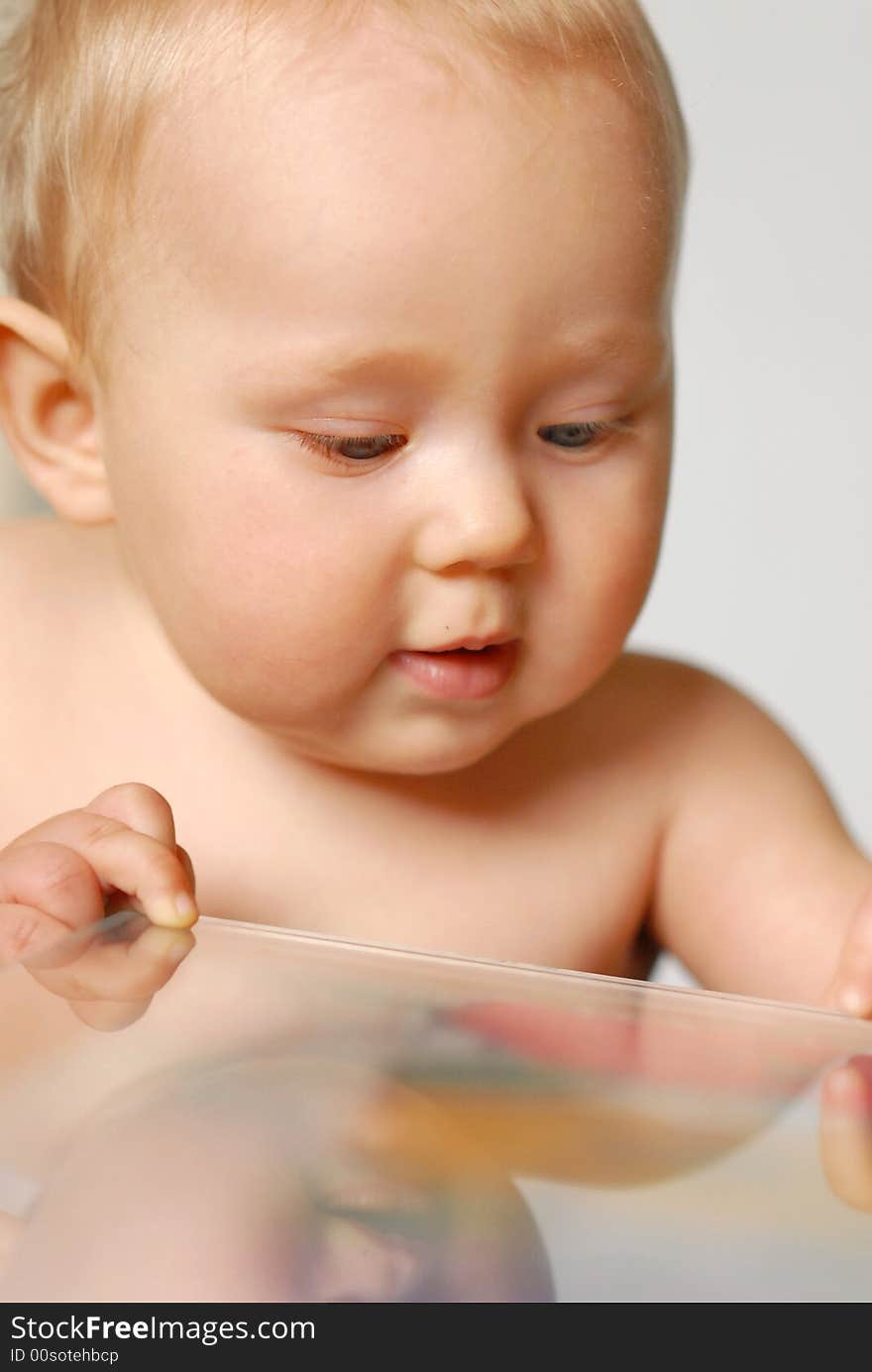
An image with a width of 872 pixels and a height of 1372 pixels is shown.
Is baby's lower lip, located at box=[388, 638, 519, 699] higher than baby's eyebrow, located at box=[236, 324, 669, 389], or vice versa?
baby's eyebrow, located at box=[236, 324, 669, 389]

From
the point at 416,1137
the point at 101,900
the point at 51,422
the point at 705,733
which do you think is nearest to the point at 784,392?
the point at 705,733

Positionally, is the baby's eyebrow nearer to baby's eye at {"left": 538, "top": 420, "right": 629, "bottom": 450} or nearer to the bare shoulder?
baby's eye at {"left": 538, "top": 420, "right": 629, "bottom": 450}

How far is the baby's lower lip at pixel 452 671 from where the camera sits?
0.58 meters

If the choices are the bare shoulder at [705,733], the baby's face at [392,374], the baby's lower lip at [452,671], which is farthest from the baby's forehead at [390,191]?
the bare shoulder at [705,733]

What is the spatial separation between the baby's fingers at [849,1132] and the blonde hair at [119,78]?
300 mm

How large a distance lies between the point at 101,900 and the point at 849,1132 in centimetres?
24

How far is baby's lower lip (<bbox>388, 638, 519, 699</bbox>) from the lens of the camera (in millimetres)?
582

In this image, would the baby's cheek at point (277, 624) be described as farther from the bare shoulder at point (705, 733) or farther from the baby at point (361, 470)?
the bare shoulder at point (705, 733)

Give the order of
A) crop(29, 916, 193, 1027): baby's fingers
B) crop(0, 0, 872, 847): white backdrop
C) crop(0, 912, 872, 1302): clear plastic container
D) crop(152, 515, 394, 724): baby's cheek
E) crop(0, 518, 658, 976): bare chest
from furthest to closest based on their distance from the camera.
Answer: crop(0, 0, 872, 847): white backdrop, crop(0, 518, 658, 976): bare chest, crop(152, 515, 394, 724): baby's cheek, crop(29, 916, 193, 1027): baby's fingers, crop(0, 912, 872, 1302): clear plastic container

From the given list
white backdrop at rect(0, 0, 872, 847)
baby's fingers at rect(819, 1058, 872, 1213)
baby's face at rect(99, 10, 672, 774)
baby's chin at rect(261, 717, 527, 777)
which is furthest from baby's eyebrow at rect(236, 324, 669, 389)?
white backdrop at rect(0, 0, 872, 847)

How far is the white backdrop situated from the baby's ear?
80 centimetres

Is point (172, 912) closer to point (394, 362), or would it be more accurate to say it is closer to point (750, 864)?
point (394, 362)

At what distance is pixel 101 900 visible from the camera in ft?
1.76
